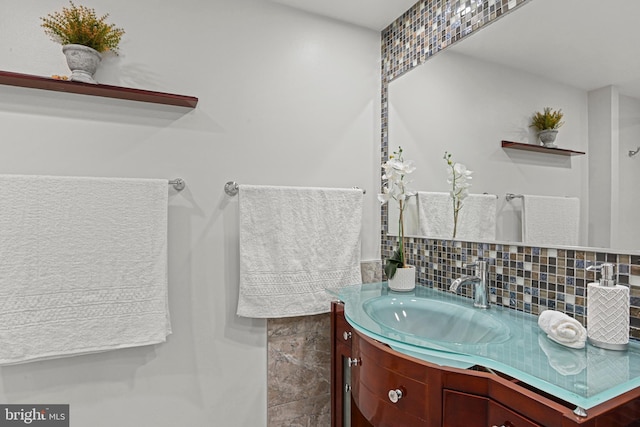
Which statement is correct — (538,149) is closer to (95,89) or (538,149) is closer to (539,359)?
(539,359)

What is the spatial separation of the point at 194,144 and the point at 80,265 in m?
0.62

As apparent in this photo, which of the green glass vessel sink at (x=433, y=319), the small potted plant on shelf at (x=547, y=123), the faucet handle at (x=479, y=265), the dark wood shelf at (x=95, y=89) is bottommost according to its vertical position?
the green glass vessel sink at (x=433, y=319)

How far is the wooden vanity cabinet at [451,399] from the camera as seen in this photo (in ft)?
2.26

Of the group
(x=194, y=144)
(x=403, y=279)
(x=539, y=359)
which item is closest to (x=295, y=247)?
(x=403, y=279)

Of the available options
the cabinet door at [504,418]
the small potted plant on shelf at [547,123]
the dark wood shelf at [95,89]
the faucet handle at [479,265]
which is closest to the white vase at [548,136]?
the small potted plant on shelf at [547,123]

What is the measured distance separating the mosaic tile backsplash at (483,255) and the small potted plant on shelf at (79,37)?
1.28 metres

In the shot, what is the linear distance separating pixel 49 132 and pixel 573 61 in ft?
5.94

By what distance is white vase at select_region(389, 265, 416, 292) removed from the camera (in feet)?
4.87

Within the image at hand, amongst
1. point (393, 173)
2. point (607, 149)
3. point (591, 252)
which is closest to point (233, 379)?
point (393, 173)

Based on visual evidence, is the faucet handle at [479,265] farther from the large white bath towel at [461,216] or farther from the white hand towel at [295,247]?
the white hand towel at [295,247]

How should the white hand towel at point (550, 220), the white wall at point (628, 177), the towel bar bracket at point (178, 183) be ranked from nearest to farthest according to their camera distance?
the white wall at point (628, 177) → the white hand towel at point (550, 220) → the towel bar bracket at point (178, 183)

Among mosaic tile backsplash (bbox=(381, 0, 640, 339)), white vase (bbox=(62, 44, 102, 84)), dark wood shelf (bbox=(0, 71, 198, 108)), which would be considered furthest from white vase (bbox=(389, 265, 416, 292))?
white vase (bbox=(62, 44, 102, 84))

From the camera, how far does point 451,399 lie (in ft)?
2.75

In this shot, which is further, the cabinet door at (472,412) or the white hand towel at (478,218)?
the white hand towel at (478,218)
